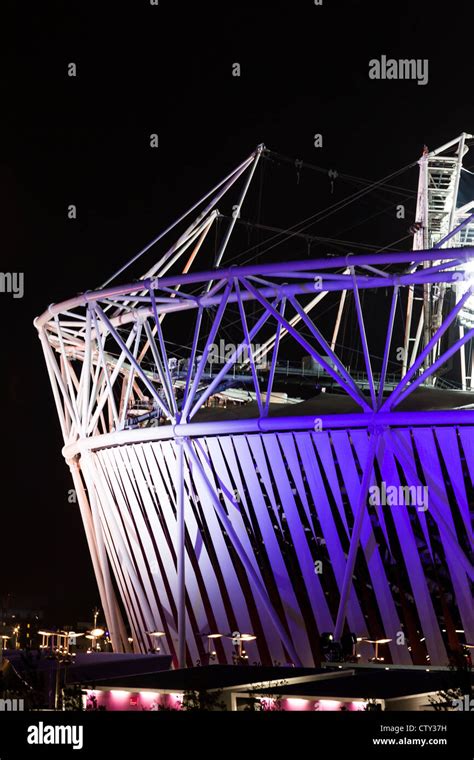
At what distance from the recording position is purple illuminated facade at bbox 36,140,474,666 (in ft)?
125

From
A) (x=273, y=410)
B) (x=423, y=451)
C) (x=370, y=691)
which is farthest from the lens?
(x=273, y=410)

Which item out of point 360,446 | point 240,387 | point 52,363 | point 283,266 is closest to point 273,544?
point 360,446

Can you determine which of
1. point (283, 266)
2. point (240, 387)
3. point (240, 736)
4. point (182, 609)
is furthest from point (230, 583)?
point (240, 387)

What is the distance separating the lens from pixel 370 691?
24328mm

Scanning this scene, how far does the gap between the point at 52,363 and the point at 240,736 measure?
33.9m

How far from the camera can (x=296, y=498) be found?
41.4 meters

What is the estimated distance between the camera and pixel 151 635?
1838 inches

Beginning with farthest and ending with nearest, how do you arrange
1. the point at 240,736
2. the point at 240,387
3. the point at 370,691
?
the point at 240,387 → the point at 370,691 → the point at 240,736

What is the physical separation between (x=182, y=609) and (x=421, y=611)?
9.68 metres

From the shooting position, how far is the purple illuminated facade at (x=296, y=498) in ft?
125

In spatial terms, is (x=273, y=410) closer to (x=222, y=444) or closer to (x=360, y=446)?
(x=222, y=444)

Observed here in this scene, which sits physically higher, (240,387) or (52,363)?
(240,387)

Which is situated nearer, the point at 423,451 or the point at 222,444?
the point at 423,451

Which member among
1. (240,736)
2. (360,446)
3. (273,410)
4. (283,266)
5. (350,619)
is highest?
(283,266)
